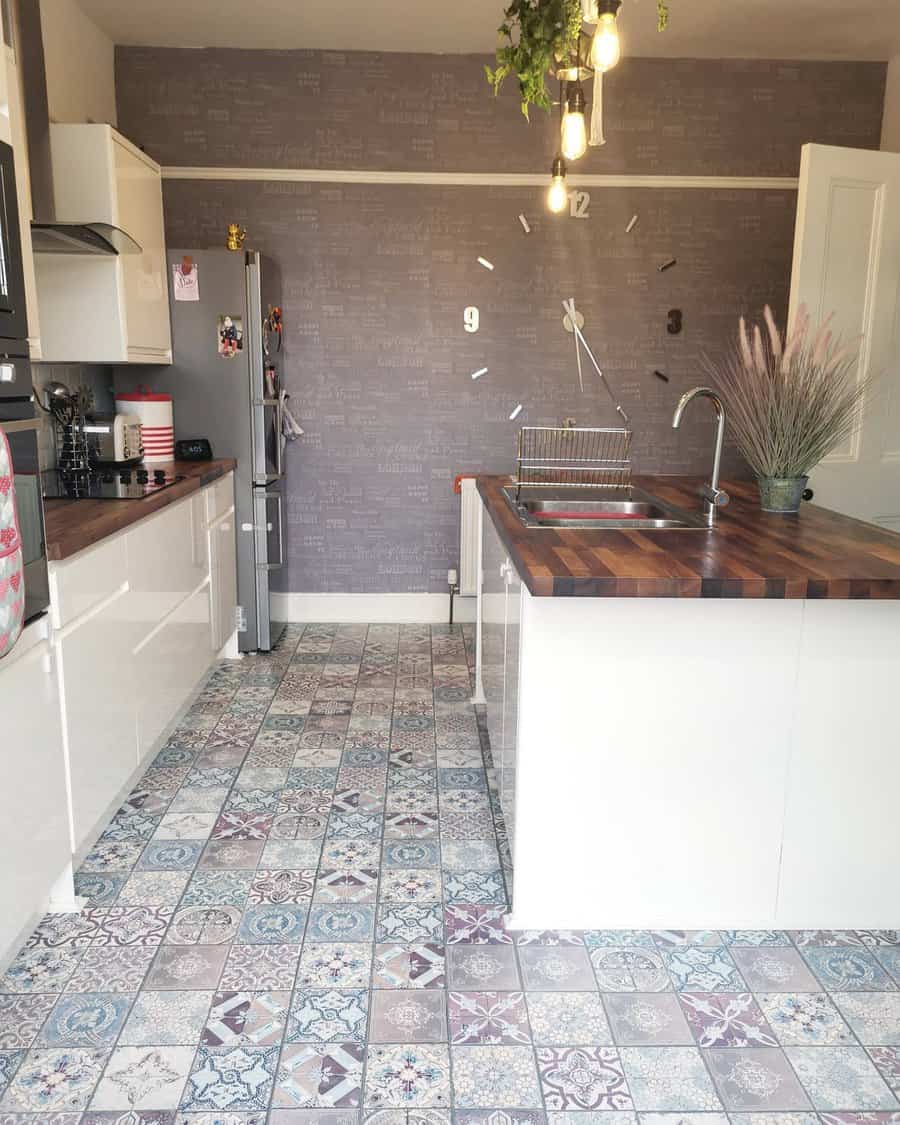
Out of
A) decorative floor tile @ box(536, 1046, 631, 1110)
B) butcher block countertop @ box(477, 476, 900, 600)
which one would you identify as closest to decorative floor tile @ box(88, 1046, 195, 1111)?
decorative floor tile @ box(536, 1046, 631, 1110)

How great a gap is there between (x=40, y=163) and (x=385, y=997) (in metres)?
2.70

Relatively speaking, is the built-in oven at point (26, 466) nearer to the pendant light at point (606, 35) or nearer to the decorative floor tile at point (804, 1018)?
the pendant light at point (606, 35)

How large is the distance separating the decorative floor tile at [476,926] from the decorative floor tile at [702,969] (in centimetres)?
37

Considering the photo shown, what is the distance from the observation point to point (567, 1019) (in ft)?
5.79

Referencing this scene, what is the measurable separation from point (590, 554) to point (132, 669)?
1.45m

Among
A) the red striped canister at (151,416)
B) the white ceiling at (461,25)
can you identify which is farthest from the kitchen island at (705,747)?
the white ceiling at (461,25)

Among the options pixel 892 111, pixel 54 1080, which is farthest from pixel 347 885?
pixel 892 111

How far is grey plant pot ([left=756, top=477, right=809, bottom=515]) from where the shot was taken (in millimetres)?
2543

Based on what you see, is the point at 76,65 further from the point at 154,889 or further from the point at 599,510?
the point at 154,889

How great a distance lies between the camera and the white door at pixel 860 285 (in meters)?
3.33

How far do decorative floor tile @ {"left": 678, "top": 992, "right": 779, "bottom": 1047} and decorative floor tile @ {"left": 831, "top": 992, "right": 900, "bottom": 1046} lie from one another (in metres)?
0.18

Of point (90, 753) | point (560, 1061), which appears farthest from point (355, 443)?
point (560, 1061)

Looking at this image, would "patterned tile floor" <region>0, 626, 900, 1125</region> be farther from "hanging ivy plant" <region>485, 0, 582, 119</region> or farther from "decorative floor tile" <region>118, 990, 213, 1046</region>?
"hanging ivy plant" <region>485, 0, 582, 119</region>

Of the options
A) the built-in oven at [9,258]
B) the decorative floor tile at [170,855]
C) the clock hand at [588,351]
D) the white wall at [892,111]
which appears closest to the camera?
the built-in oven at [9,258]
